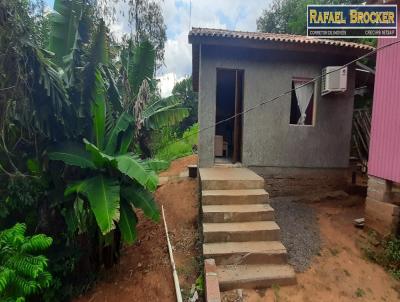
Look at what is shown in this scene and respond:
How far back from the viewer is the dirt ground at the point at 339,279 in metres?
4.41

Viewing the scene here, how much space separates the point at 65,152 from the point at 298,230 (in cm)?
506

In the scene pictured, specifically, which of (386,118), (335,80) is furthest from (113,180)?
(335,80)

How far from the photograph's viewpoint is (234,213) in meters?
Result: 5.34

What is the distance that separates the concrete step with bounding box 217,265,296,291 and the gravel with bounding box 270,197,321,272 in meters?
0.44

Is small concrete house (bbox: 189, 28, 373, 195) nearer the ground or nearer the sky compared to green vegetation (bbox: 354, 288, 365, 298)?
nearer the sky

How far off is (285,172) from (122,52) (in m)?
5.58

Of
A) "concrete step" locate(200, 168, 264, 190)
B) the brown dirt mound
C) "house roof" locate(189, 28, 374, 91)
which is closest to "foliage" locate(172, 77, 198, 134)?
the brown dirt mound

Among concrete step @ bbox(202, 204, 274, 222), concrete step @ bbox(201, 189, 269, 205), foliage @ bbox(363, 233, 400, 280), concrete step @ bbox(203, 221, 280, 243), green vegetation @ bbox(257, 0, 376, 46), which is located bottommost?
foliage @ bbox(363, 233, 400, 280)

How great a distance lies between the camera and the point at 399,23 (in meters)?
5.60

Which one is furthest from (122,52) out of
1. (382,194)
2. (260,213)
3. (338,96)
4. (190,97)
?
(190,97)

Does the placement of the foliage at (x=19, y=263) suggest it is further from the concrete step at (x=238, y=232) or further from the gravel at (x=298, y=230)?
the gravel at (x=298, y=230)

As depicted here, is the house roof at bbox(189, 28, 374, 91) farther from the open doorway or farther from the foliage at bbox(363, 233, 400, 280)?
the foliage at bbox(363, 233, 400, 280)

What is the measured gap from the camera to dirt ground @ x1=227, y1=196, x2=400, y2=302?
4.41 meters

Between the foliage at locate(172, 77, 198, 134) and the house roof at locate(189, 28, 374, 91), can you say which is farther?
the foliage at locate(172, 77, 198, 134)
